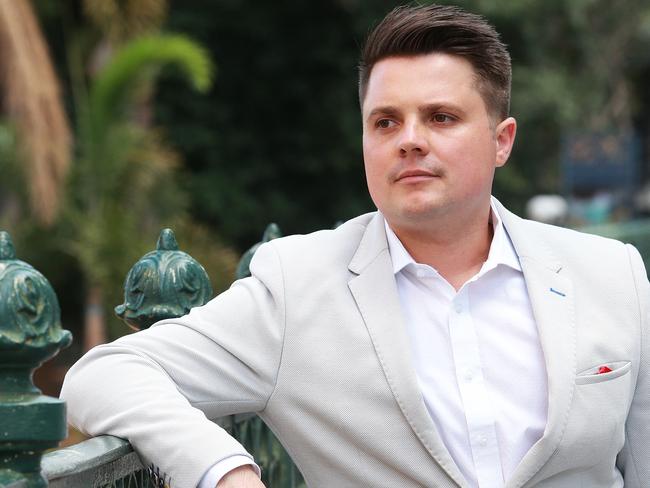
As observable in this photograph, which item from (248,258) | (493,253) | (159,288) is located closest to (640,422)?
(493,253)

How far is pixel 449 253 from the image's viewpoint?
2.79 meters

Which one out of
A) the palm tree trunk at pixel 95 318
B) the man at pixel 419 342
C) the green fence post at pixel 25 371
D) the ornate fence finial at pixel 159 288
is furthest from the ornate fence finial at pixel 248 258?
the palm tree trunk at pixel 95 318

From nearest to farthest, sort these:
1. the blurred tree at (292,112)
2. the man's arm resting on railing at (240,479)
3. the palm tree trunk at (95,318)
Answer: the man's arm resting on railing at (240,479) → the palm tree trunk at (95,318) → the blurred tree at (292,112)

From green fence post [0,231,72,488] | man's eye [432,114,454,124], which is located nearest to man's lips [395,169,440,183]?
man's eye [432,114,454,124]

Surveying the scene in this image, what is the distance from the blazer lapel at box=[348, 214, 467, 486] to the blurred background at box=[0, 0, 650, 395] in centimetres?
976

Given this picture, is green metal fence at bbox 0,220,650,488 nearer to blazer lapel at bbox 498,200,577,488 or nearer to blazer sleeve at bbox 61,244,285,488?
blazer sleeve at bbox 61,244,285,488

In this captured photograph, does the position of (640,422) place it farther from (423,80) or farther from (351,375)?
(423,80)

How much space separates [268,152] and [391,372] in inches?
691

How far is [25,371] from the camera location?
73.4 inches

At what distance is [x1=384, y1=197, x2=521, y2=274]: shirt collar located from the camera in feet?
8.95

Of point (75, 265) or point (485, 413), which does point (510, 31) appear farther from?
point (485, 413)

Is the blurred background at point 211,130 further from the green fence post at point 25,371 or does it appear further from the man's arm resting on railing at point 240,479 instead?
the green fence post at point 25,371

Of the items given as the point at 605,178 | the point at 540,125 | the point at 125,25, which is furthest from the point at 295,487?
the point at 540,125

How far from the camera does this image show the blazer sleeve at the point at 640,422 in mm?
2703
